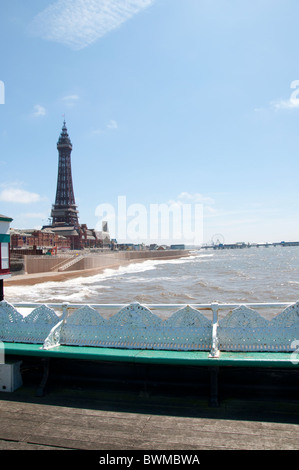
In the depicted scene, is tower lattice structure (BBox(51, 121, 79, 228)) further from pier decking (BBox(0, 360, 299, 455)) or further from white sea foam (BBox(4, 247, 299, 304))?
pier decking (BBox(0, 360, 299, 455))

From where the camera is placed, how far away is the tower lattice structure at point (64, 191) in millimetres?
151250

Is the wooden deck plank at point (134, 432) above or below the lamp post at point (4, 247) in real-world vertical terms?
below

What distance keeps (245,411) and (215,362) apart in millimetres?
603

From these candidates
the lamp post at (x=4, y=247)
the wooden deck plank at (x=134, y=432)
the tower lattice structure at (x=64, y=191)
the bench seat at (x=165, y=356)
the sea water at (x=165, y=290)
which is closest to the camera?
the wooden deck plank at (x=134, y=432)

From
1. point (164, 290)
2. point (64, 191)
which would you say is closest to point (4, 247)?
point (164, 290)

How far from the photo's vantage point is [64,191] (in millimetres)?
156000

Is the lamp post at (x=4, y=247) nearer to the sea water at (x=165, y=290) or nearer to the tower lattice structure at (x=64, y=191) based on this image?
the sea water at (x=165, y=290)

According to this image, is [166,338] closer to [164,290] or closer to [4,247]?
[4,247]

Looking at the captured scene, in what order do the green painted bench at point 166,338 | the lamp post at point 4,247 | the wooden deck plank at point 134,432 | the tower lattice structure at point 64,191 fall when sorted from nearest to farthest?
1. the wooden deck plank at point 134,432
2. the green painted bench at point 166,338
3. the lamp post at point 4,247
4. the tower lattice structure at point 64,191

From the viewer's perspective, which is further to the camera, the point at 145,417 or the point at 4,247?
the point at 4,247

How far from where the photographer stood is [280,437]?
3.53 metres

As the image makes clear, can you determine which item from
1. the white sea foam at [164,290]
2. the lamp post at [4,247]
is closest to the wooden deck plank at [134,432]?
the lamp post at [4,247]
